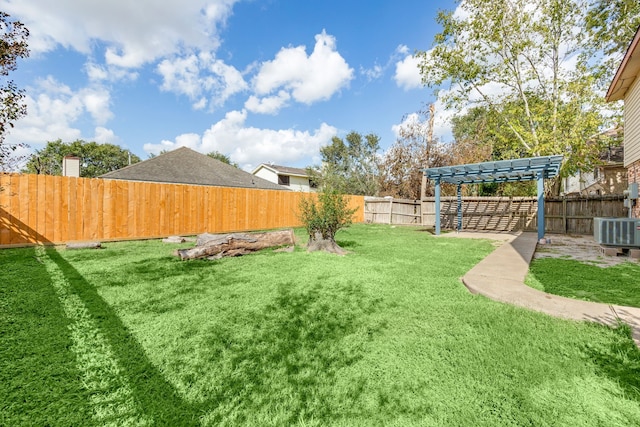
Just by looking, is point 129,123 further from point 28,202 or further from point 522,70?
point 522,70

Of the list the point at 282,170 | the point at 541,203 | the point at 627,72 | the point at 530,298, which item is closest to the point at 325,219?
the point at 530,298

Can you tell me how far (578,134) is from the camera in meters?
12.0

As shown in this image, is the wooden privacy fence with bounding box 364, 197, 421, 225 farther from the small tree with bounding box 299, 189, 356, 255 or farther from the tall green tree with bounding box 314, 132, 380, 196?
the tall green tree with bounding box 314, 132, 380, 196

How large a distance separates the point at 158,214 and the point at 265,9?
28.1 feet

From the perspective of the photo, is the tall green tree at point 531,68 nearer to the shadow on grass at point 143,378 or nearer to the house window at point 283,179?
the shadow on grass at point 143,378

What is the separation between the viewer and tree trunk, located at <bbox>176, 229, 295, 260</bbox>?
5594 mm

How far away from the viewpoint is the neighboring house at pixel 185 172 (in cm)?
1470

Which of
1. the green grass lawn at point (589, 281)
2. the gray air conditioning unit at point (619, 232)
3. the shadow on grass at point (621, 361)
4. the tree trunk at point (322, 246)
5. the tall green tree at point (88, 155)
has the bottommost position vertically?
the shadow on grass at point (621, 361)

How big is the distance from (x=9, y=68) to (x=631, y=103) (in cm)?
1498

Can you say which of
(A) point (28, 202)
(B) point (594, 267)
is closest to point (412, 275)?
(B) point (594, 267)

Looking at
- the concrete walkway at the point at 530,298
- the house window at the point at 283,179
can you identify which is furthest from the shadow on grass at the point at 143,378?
the house window at the point at 283,179

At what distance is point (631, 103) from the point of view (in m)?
7.88

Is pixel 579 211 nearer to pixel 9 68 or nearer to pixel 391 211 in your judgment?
pixel 391 211

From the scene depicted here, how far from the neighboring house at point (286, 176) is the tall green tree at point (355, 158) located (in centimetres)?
512
